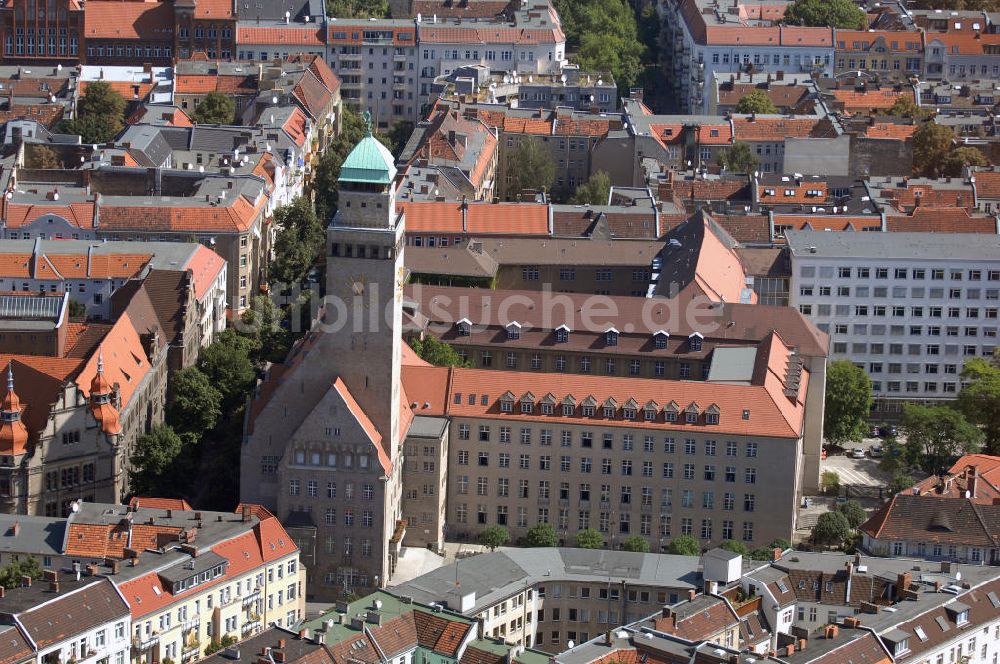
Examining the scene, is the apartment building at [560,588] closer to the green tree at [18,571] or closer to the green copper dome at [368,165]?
the green tree at [18,571]

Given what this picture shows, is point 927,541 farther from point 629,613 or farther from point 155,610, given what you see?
point 155,610

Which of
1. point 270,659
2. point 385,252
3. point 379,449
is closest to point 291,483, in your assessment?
point 379,449

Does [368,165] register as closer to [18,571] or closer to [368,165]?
[368,165]

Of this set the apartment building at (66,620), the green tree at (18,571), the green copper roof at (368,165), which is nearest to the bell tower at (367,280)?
→ the green copper roof at (368,165)

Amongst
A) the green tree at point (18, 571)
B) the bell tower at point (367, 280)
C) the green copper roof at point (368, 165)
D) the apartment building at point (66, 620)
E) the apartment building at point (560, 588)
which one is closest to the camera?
the apartment building at point (66, 620)

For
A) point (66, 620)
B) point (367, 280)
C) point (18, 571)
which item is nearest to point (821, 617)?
point (367, 280)

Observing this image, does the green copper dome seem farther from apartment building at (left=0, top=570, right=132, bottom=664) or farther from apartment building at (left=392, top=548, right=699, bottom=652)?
apartment building at (left=0, top=570, right=132, bottom=664)

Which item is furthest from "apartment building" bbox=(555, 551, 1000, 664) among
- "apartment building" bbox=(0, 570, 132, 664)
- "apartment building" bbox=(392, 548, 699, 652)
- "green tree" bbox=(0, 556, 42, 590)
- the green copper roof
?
"green tree" bbox=(0, 556, 42, 590)
